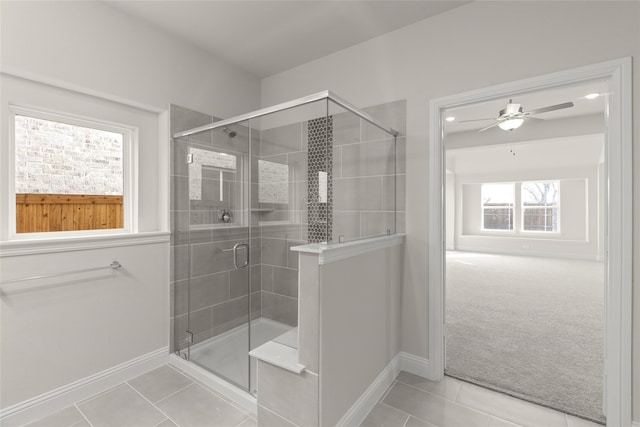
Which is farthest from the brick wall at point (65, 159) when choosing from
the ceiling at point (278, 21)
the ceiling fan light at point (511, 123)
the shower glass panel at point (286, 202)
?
the ceiling fan light at point (511, 123)

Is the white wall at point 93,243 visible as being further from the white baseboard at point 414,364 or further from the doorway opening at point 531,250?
the doorway opening at point 531,250

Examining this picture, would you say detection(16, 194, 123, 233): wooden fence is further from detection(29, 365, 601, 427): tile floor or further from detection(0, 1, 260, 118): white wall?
detection(29, 365, 601, 427): tile floor

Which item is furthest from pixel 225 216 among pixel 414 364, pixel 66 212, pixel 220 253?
pixel 414 364

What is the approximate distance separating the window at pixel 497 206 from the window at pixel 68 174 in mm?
9068

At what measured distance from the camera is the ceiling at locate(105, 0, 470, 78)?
6.77 ft

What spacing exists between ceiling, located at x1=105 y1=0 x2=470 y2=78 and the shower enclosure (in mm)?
646

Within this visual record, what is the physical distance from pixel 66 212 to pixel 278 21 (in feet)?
6.78

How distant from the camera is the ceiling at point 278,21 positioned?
6.77 ft

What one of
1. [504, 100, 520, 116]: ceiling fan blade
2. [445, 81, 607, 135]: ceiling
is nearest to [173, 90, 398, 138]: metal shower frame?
[445, 81, 607, 135]: ceiling

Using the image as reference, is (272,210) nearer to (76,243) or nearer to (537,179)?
(76,243)

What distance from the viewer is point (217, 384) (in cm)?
204

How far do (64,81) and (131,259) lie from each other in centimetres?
126

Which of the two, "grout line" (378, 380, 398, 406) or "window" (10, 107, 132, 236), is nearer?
"window" (10, 107, 132, 236)

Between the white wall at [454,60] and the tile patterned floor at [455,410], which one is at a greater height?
the white wall at [454,60]
